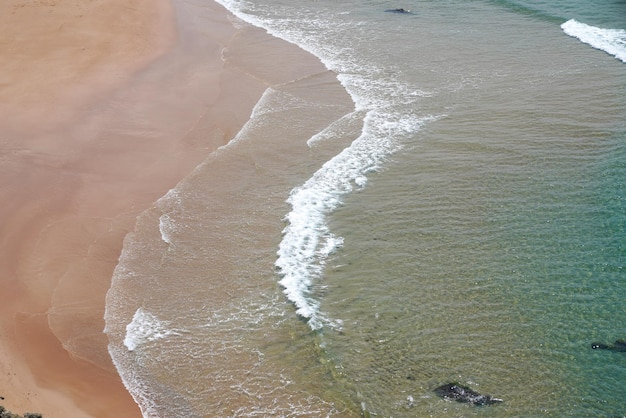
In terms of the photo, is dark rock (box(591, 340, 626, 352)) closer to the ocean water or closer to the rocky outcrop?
the ocean water

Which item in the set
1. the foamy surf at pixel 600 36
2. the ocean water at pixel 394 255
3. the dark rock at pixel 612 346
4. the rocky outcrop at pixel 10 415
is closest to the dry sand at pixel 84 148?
the ocean water at pixel 394 255

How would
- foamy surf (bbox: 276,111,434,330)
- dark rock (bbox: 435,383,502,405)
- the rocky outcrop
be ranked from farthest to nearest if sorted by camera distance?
foamy surf (bbox: 276,111,434,330) → dark rock (bbox: 435,383,502,405) → the rocky outcrop

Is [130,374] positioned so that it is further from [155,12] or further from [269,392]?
[155,12]

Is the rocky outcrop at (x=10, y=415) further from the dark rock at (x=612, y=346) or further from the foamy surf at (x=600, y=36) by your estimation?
the foamy surf at (x=600, y=36)

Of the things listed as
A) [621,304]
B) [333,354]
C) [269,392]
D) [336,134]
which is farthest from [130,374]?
[336,134]

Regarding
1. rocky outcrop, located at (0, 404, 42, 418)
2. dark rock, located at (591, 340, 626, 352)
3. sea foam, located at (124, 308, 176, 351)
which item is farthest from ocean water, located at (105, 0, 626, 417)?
rocky outcrop, located at (0, 404, 42, 418)
